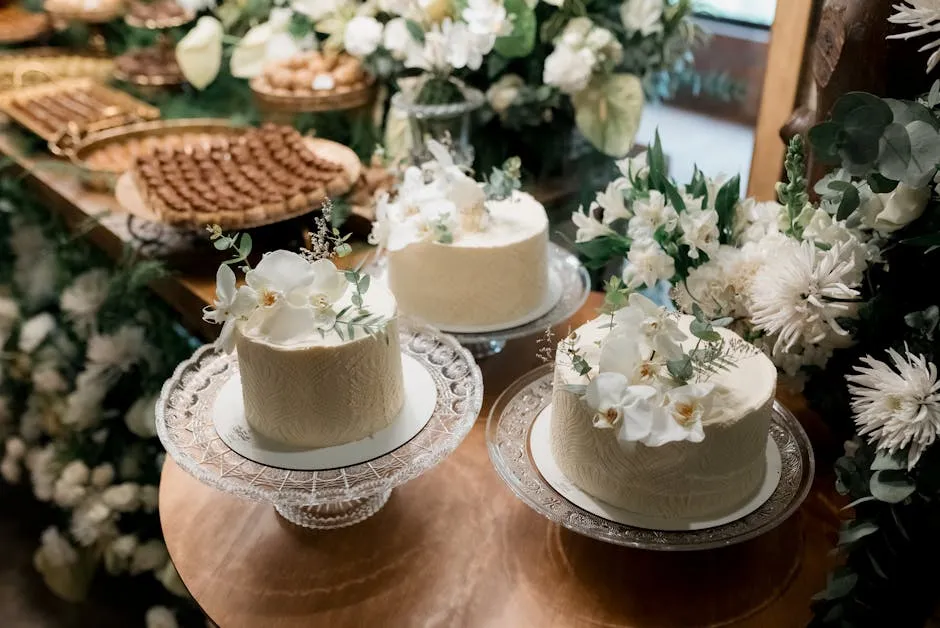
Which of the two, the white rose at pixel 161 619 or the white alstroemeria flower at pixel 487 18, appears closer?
the white alstroemeria flower at pixel 487 18

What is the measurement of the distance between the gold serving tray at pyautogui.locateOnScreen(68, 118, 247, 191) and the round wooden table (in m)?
0.91

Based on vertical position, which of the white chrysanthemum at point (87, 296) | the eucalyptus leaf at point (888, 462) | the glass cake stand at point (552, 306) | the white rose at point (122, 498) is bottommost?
the white rose at point (122, 498)

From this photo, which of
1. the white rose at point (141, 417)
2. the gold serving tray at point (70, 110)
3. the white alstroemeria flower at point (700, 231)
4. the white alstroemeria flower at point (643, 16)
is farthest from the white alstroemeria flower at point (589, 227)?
the gold serving tray at point (70, 110)

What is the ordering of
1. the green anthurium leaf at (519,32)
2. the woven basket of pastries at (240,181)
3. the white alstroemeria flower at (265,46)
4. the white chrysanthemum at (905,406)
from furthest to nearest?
1. the white alstroemeria flower at (265,46)
2. the green anthurium leaf at (519,32)
3. the woven basket of pastries at (240,181)
4. the white chrysanthemum at (905,406)

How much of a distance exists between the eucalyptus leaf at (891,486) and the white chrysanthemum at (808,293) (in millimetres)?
155

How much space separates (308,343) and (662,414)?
34 cm

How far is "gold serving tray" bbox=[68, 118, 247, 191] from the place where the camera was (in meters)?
1.68

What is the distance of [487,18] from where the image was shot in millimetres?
1438

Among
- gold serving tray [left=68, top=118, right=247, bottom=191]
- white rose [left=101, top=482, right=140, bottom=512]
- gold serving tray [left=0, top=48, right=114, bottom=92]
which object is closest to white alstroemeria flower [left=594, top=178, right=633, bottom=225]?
gold serving tray [left=68, top=118, right=247, bottom=191]

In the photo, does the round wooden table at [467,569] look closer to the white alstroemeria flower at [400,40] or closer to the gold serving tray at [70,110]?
the white alstroemeria flower at [400,40]

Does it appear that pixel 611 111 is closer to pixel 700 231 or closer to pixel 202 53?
pixel 700 231

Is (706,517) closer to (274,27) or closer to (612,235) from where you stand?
(612,235)

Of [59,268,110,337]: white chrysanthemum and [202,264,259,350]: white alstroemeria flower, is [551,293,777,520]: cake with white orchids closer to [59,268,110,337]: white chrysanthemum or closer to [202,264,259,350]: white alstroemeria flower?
[202,264,259,350]: white alstroemeria flower

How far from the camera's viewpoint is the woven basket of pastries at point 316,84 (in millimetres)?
1752
